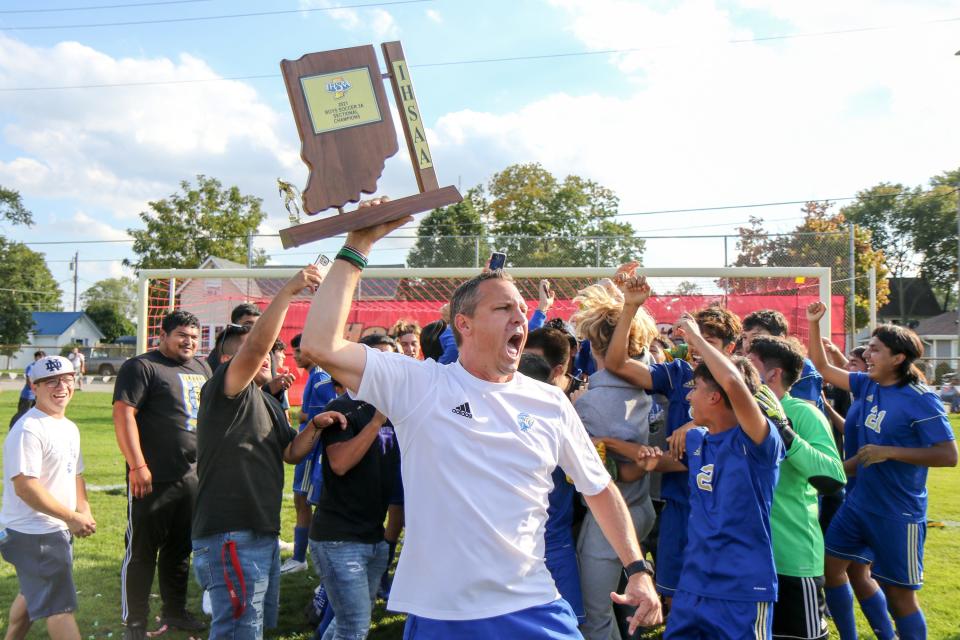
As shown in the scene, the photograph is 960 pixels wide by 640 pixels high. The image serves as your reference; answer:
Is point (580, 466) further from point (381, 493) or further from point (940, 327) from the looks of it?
point (940, 327)

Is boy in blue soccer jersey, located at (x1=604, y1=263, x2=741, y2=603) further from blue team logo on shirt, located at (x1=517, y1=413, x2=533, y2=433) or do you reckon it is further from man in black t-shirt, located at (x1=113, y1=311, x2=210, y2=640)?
man in black t-shirt, located at (x1=113, y1=311, x2=210, y2=640)

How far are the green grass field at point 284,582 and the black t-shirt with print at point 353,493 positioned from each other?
1.65 m

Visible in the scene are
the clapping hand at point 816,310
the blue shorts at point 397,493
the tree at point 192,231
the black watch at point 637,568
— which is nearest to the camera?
the black watch at point 637,568

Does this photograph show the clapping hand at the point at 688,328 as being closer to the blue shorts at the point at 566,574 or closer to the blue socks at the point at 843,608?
the blue shorts at the point at 566,574

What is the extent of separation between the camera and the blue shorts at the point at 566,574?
3.54 meters

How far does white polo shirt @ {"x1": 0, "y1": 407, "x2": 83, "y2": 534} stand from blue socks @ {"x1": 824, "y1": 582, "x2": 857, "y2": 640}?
455cm

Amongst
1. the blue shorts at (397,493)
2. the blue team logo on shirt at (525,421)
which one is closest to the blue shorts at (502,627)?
the blue team logo on shirt at (525,421)

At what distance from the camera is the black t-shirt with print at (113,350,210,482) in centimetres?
469

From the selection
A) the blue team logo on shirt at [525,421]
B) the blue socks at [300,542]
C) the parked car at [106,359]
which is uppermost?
the blue team logo on shirt at [525,421]

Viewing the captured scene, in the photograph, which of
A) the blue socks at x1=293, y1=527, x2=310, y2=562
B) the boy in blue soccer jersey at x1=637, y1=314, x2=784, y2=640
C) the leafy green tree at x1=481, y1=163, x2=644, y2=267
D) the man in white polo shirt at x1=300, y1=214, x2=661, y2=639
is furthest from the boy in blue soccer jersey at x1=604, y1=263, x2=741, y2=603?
the leafy green tree at x1=481, y1=163, x2=644, y2=267

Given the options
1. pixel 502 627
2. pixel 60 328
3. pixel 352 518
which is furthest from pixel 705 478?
pixel 60 328

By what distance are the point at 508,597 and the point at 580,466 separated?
528 millimetres

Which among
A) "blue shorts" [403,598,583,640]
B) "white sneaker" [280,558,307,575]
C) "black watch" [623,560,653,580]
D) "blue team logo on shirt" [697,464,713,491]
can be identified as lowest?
"white sneaker" [280,558,307,575]

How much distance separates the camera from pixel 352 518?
12.1 ft
